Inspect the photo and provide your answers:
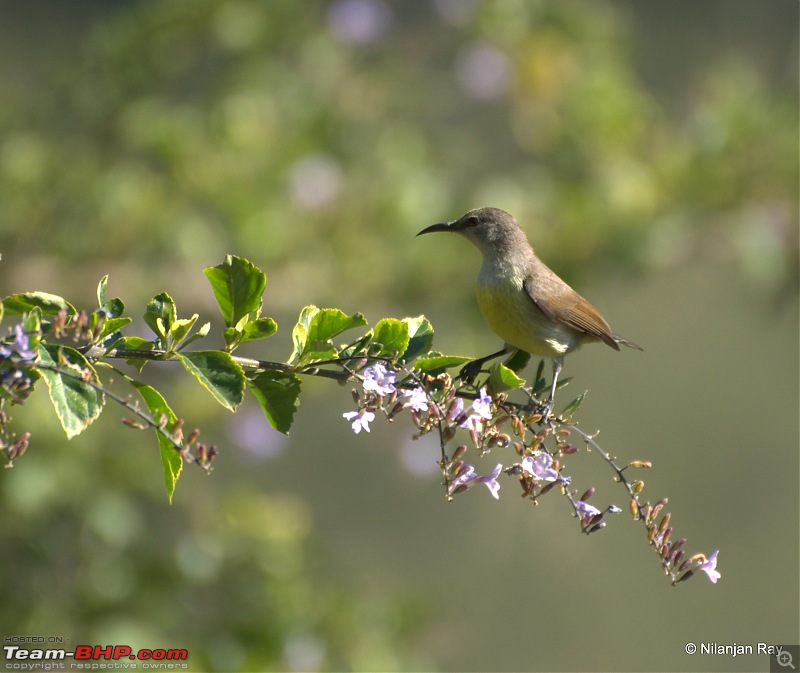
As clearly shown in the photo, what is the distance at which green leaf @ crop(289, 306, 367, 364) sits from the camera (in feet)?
5.03

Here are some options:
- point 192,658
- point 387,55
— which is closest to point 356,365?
point 192,658

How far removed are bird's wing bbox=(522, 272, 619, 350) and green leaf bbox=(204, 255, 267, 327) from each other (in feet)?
3.70

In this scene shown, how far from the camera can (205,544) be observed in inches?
155

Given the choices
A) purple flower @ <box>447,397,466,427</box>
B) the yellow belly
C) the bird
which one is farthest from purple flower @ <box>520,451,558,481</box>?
the yellow belly

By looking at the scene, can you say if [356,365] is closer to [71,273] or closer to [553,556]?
[71,273]

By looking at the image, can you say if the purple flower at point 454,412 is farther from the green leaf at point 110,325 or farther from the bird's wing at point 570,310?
the bird's wing at point 570,310

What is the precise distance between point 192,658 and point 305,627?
56 centimetres

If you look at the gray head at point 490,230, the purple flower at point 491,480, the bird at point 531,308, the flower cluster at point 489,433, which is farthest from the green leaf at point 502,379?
the gray head at point 490,230

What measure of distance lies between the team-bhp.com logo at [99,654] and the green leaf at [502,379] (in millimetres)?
1920

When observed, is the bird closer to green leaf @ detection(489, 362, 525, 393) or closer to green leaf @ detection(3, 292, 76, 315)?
green leaf @ detection(489, 362, 525, 393)

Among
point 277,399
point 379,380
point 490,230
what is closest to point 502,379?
point 379,380

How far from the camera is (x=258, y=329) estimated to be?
154 centimetres

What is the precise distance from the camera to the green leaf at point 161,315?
58.7 inches

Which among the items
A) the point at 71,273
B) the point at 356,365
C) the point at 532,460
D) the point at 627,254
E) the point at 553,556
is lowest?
the point at 532,460
